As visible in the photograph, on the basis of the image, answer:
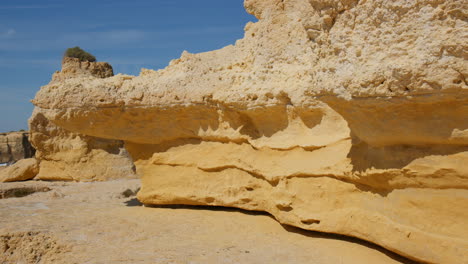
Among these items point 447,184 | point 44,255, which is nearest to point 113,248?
point 44,255

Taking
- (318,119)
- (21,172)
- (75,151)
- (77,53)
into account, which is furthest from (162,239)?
(77,53)

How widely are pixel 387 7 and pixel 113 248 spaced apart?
10.5ft

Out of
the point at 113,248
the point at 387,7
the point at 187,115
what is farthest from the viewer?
the point at 187,115

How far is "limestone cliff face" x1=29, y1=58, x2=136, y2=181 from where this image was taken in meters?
9.39

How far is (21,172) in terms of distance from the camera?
32.8 ft

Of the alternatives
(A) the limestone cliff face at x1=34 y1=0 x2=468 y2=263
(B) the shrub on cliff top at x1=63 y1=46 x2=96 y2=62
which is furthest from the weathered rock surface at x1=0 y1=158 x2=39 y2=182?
(A) the limestone cliff face at x1=34 y1=0 x2=468 y2=263

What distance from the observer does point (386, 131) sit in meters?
3.25

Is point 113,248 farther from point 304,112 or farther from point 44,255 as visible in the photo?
point 304,112

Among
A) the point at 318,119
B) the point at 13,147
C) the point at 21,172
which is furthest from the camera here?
the point at 13,147

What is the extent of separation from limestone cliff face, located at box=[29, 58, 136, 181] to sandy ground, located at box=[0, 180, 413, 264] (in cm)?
355

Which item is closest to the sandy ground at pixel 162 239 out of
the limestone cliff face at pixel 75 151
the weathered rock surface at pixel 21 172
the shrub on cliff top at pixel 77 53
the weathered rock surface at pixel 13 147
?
the limestone cliff face at pixel 75 151

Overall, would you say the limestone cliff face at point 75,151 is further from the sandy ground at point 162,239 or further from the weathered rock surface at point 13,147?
the weathered rock surface at point 13,147

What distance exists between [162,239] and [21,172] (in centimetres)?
730

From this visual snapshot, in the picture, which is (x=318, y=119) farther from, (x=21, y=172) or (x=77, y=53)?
(x=77, y=53)
